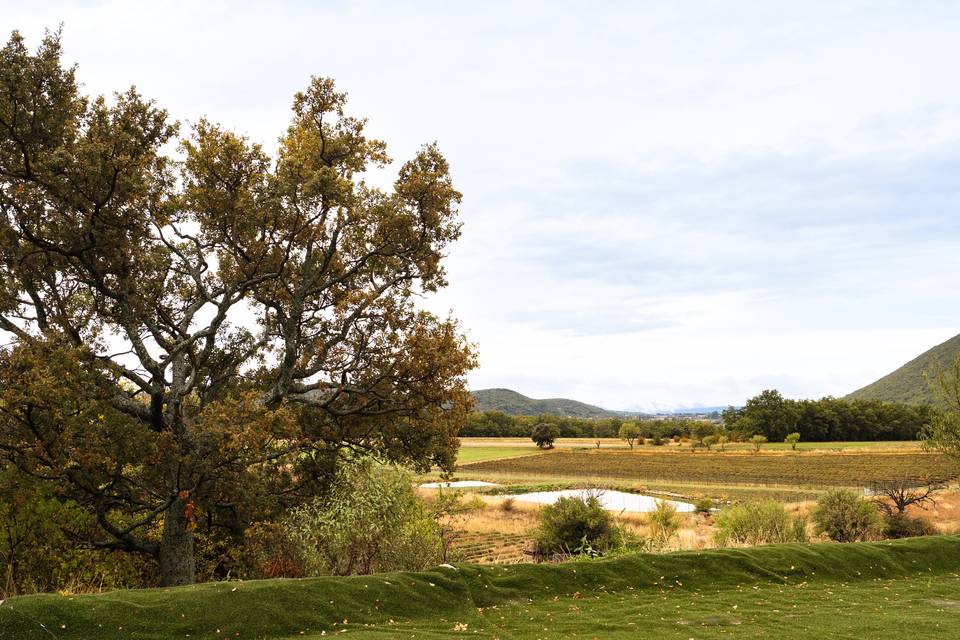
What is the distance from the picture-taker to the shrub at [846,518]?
98.4 feet

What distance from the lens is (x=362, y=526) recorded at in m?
20.6

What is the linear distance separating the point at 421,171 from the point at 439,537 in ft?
49.8

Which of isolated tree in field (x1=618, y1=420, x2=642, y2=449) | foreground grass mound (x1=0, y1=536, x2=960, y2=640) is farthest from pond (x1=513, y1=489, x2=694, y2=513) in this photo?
isolated tree in field (x1=618, y1=420, x2=642, y2=449)

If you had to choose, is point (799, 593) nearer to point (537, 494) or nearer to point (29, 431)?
point (29, 431)

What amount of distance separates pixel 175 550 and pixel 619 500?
173ft

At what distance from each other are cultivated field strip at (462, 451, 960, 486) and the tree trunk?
7001 centimetres

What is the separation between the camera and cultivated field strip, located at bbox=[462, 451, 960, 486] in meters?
76.8

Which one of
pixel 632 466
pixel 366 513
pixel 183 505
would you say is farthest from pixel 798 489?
pixel 183 505

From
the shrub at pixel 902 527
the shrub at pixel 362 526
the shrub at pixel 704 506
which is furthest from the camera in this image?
the shrub at pixel 704 506

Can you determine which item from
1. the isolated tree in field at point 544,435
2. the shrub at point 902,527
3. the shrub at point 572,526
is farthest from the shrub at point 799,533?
the isolated tree in field at point 544,435

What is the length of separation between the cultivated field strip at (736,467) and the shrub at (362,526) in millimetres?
63028

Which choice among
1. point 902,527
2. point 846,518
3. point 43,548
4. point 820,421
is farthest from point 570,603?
point 820,421

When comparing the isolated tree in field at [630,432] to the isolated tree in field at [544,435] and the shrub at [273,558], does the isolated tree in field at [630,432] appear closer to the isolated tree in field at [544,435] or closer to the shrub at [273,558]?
the isolated tree in field at [544,435]

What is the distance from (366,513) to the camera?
20625 millimetres
